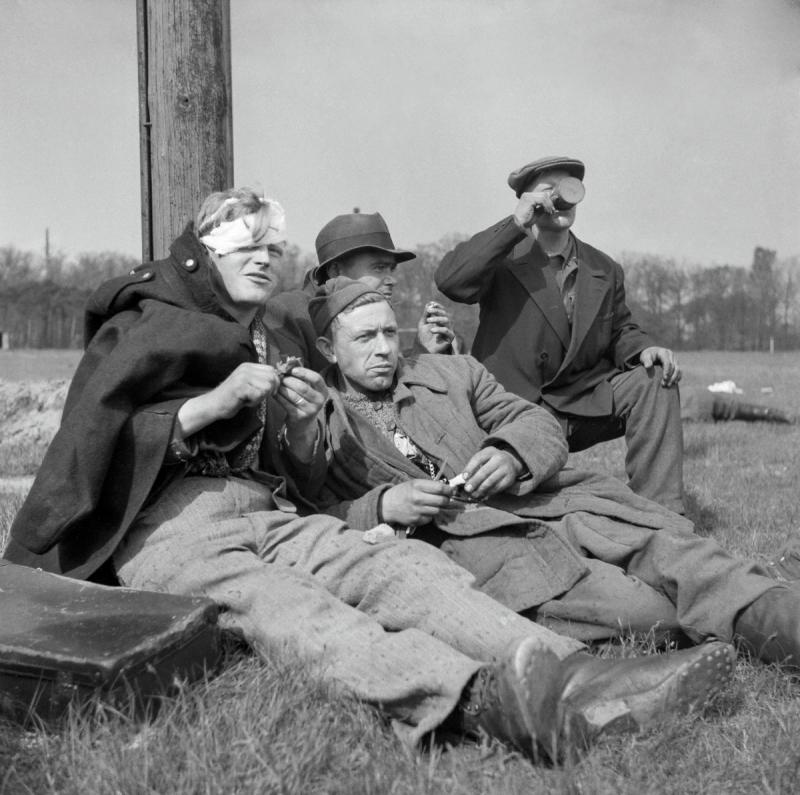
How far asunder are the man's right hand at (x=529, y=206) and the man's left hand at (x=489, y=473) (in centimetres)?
157

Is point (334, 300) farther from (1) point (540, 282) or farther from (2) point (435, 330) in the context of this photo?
(1) point (540, 282)

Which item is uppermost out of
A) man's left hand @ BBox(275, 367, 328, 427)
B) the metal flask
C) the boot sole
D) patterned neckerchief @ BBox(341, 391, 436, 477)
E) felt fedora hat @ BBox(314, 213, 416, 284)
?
the metal flask

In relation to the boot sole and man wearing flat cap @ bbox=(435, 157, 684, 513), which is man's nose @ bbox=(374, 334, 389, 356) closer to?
man wearing flat cap @ bbox=(435, 157, 684, 513)

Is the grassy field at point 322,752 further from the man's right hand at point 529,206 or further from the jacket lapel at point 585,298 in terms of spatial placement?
the man's right hand at point 529,206

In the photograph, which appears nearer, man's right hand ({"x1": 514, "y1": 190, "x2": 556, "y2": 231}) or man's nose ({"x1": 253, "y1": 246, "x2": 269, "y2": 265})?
man's nose ({"x1": 253, "y1": 246, "x2": 269, "y2": 265})

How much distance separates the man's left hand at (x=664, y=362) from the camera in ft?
16.3

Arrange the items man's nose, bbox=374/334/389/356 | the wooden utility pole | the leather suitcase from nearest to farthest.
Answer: the leather suitcase, man's nose, bbox=374/334/389/356, the wooden utility pole

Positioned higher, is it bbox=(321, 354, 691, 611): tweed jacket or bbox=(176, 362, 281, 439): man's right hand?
bbox=(176, 362, 281, 439): man's right hand

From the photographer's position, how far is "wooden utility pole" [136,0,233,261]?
433 centimetres

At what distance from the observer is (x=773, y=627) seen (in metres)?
3.07

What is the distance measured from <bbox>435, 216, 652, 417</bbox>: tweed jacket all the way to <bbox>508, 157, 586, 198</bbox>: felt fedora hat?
30cm

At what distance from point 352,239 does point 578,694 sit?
8.99ft

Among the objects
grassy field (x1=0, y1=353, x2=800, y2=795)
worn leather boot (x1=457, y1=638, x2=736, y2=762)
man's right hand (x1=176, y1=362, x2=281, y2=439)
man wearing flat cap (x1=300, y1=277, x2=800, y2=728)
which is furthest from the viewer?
man wearing flat cap (x1=300, y1=277, x2=800, y2=728)

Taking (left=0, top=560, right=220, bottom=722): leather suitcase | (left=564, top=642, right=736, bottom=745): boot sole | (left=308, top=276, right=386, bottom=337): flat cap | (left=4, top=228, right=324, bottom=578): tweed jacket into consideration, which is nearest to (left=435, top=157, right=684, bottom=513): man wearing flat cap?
(left=308, top=276, right=386, bottom=337): flat cap
